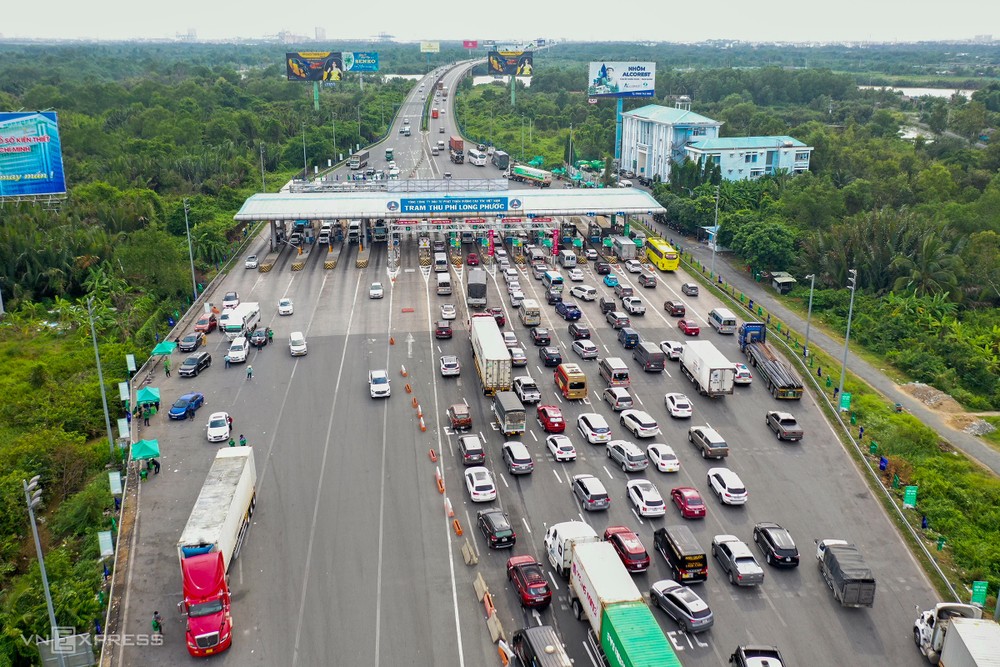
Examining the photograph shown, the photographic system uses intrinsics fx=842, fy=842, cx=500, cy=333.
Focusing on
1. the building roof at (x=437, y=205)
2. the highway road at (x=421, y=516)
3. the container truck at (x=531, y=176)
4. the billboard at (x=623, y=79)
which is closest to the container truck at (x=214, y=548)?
the highway road at (x=421, y=516)

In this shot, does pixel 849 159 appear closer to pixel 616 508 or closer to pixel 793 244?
pixel 793 244

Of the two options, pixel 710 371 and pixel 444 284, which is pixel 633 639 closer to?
pixel 710 371

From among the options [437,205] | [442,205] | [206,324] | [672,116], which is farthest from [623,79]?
[206,324]

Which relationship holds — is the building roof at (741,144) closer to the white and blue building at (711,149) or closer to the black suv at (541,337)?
the white and blue building at (711,149)

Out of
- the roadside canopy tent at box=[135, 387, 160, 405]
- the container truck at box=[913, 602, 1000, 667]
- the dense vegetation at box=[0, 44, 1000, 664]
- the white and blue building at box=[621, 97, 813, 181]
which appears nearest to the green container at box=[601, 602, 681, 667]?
the container truck at box=[913, 602, 1000, 667]

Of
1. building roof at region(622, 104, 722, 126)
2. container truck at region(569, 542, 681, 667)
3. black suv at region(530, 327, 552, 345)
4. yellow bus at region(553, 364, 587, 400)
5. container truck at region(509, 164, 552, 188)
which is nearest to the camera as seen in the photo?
container truck at region(569, 542, 681, 667)

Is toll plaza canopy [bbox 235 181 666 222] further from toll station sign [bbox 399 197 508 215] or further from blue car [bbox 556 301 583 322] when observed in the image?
blue car [bbox 556 301 583 322]

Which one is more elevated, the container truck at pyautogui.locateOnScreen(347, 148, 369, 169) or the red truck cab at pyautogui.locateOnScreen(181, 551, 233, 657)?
the container truck at pyautogui.locateOnScreen(347, 148, 369, 169)
